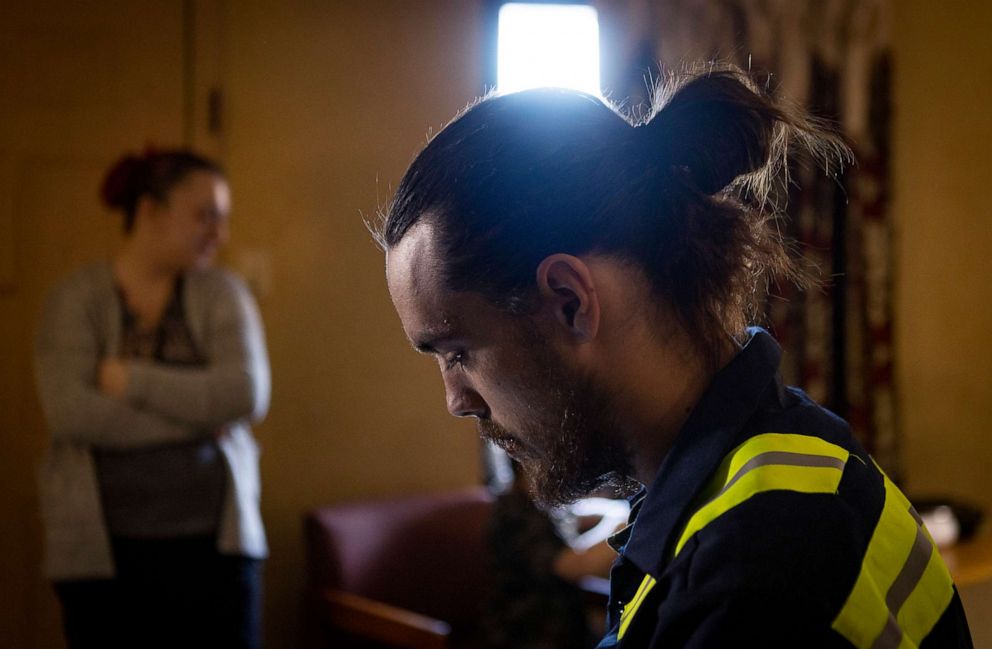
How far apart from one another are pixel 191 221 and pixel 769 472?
2141mm

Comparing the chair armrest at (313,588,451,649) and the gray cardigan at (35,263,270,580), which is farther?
the chair armrest at (313,588,451,649)

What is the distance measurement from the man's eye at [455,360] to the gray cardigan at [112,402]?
1.68 metres

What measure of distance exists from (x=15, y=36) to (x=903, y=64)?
2.97m

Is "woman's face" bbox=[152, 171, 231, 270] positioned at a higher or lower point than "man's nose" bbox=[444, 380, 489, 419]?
lower

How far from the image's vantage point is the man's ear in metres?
0.85

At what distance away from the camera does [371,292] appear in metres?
3.55

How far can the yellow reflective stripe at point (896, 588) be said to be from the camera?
690 mm

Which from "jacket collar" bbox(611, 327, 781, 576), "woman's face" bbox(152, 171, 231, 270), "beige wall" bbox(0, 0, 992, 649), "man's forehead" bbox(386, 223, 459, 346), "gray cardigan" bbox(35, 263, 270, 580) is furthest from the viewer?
"beige wall" bbox(0, 0, 992, 649)

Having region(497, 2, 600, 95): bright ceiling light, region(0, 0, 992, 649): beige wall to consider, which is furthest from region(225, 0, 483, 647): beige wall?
region(497, 2, 600, 95): bright ceiling light

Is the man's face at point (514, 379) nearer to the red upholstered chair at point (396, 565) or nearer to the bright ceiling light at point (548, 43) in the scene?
the red upholstered chair at point (396, 565)

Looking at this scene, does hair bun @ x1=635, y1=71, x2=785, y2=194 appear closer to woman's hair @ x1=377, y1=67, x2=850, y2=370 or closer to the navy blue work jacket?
woman's hair @ x1=377, y1=67, x2=850, y2=370

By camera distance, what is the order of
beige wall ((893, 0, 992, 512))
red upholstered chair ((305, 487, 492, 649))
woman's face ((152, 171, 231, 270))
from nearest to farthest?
1. woman's face ((152, 171, 231, 270))
2. red upholstered chair ((305, 487, 492, 649))
3. beige wall ((893, 0, 992, 512))

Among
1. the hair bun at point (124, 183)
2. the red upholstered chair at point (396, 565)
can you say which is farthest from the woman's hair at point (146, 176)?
the red upholstered chair at point (396, 565)

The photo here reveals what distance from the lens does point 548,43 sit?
3.72 m
